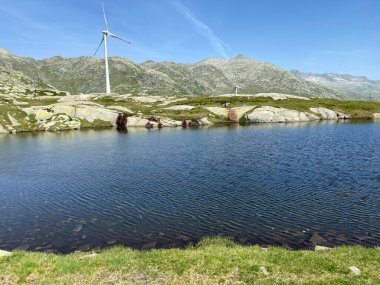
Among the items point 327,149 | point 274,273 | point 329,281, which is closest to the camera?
point 329,281

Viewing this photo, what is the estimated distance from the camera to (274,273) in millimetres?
20078

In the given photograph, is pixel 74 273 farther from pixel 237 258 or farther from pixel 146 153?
pixel 146 153

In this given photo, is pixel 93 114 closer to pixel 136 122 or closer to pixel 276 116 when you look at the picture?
pixel 136 122

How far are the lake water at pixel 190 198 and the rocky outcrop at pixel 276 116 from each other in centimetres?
8721

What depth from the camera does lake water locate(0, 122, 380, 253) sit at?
3272 cm

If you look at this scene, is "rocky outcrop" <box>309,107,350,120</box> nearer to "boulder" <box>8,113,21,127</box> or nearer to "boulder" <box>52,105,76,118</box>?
"boulder" <box>52,105,76,118</box>

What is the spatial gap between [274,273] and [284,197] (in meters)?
24.4

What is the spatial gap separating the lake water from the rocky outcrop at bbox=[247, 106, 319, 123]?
8721 cm

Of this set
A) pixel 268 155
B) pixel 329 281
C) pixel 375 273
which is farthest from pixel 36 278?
pixel 268 155

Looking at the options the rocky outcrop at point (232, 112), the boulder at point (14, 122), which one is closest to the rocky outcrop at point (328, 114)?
the rocky outcrop at point (232, 112)

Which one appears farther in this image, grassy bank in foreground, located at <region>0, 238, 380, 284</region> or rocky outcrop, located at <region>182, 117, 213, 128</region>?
rocky outcrop, located at <region>182, 117, 213, 128</region>

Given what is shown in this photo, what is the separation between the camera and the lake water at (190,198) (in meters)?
32.7

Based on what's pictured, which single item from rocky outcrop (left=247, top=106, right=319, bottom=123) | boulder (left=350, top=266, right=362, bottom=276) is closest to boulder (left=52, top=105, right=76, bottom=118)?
rocky outcrop (left=247, top=106, right=319, bottom=123)

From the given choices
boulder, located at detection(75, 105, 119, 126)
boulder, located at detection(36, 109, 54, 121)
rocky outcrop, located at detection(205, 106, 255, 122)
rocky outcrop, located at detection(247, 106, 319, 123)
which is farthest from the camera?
rocky outcrop, located at detection(205, 106, 255, 122)
